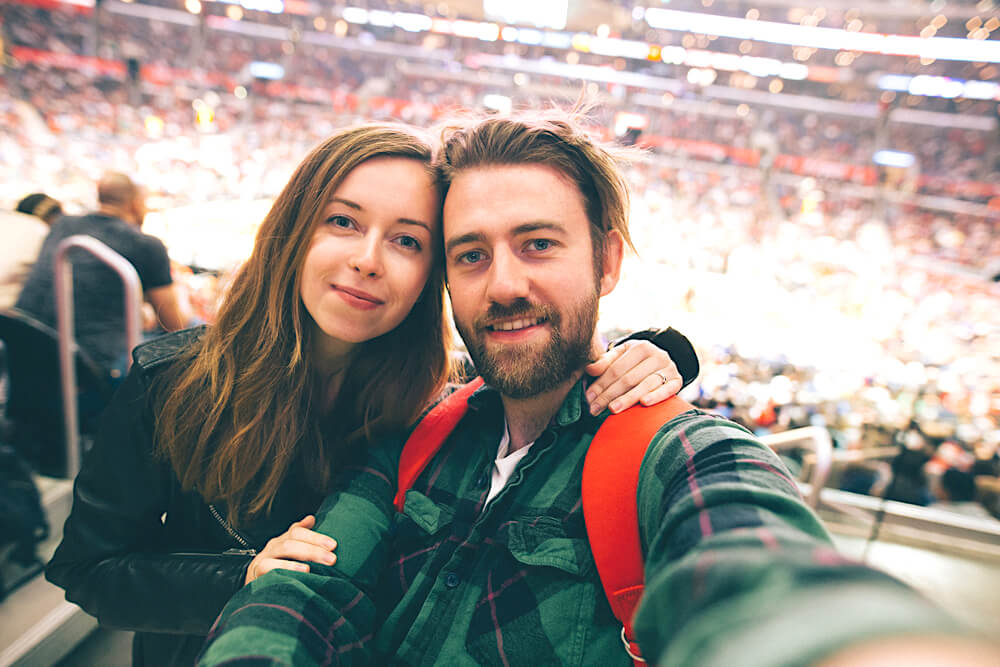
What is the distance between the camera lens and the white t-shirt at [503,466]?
48.5 inches

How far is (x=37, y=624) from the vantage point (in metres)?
1.94

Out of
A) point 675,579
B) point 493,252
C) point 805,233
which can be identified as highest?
point 805,233

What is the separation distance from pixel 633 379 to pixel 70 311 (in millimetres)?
2603

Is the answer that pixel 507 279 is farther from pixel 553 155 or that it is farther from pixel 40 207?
pixel 40 207

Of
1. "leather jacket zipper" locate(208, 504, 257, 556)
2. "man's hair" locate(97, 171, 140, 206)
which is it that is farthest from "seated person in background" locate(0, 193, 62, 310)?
"leather jacket zipper" locate(208, 504, 257, 556)

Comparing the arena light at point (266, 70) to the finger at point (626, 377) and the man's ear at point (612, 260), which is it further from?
the finger at point (626, 377)

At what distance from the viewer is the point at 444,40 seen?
23.5 meters

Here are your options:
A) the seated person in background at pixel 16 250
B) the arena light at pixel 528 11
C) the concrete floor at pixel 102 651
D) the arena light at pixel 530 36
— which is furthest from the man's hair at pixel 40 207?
the arena light at pixel 530 36

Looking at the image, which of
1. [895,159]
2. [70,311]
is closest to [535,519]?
[70,311]

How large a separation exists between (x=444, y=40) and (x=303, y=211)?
84.1ft

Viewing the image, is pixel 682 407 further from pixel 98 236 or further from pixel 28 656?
pixel 98 236

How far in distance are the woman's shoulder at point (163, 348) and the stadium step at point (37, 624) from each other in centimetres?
134

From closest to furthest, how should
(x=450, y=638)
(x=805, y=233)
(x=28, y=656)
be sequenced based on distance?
(x=450, y=638)
(x=28, y=656)
(x=805, y=233)

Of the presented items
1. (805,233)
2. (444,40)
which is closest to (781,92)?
(805,233)
